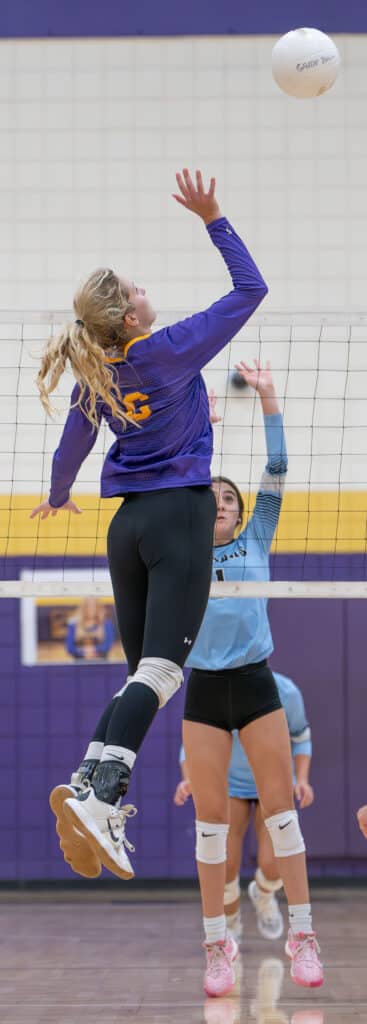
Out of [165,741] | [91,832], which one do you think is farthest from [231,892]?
[91,832]

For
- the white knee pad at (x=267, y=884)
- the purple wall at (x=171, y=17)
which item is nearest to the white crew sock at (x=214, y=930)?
the white knee pad at (x=267, y=884)

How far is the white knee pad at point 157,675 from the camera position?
3.42m

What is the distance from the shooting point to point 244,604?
5188mm

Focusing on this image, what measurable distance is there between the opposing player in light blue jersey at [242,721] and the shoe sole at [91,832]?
146cm

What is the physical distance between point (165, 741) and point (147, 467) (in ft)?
12.8

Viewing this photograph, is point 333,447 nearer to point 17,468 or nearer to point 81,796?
point 17,468

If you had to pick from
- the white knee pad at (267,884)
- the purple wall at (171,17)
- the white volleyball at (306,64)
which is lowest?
the white knee pad at (267,884)

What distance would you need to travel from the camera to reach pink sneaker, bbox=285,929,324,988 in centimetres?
439

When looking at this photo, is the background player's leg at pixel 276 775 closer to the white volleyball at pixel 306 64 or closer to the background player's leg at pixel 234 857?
the background player's leg at pixel 234 857

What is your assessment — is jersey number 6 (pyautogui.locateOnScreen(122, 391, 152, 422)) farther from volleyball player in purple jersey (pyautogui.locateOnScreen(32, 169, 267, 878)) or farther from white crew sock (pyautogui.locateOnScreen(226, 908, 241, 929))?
white crew sock (pyautogui.locateOnScreen(226, 908, 241, 929))

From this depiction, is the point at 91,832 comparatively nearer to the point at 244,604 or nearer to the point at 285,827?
the point at 285,827

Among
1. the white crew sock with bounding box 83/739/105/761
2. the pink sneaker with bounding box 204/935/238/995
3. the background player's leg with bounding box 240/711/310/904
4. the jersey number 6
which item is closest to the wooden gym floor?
the pink sneaker with bounding box 204/935/238/995

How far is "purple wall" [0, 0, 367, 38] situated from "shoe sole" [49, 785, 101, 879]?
5311 millimetres

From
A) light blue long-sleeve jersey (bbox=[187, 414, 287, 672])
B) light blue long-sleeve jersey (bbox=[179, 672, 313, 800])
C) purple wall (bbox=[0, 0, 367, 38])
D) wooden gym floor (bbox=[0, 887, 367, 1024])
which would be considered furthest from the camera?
purple wall (bbox=[0, 0, 367, 38])
